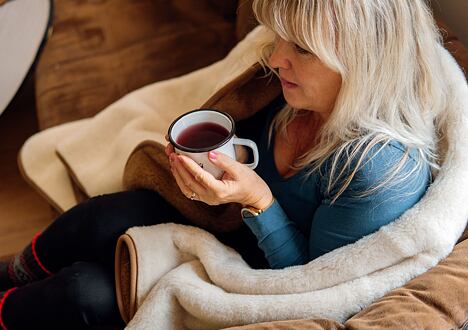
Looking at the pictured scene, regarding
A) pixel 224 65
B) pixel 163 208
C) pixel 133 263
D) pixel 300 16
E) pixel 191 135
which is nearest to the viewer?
pixel 300 16

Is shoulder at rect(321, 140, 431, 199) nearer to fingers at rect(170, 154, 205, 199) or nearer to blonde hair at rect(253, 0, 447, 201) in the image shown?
blonde hair at rect(253, 0, 447, 201)

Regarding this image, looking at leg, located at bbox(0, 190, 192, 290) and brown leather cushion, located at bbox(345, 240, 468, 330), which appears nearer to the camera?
brown leather cushion, located at bbox(345, 240, 468, 330)

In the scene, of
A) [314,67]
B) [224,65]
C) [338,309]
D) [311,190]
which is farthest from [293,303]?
[224,65]

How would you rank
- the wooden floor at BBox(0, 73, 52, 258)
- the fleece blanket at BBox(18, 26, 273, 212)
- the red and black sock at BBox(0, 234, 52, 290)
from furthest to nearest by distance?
the wooden floor at BBox(0, 73, 52, 258) < the fleece blanket at BBox(18, 26, 273, 212) < the red and black sock at BBox(0, 234, 52, 290)

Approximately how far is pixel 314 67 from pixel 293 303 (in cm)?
34

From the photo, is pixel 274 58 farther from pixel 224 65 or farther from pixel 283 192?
pixel 224 65

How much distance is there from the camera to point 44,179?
1.54 meters

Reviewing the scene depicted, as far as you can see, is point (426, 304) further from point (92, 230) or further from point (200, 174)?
point (92, 230)

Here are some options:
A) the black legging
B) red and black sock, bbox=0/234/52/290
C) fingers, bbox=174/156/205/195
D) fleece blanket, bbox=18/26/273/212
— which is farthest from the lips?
red and black sock, bbox=0/234/52/290

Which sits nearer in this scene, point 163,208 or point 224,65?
point 163,208

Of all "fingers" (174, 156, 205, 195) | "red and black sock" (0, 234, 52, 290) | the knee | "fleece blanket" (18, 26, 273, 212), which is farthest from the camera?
"fleece blanket" (18, 26, 273, 212)

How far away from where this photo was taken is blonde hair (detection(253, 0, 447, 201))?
2.95 ft

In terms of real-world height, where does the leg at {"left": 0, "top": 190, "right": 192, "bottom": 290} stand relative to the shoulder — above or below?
below

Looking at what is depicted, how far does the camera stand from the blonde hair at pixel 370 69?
90cm
